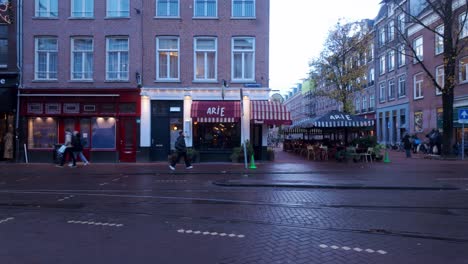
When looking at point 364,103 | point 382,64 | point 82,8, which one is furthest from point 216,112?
point 364,103

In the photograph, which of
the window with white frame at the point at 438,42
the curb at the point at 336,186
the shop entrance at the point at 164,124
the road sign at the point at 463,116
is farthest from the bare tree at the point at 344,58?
the curb at the point at 336,186

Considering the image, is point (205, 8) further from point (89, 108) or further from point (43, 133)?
point (43, 133)

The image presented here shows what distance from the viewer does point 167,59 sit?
964 inches

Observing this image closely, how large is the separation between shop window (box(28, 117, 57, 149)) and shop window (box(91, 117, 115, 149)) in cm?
215

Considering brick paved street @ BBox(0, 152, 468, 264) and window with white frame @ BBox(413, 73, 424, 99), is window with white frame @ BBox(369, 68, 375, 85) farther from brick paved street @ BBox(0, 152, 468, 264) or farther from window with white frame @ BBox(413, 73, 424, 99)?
brick paved street @ BBox(0, 152, 468, 264)

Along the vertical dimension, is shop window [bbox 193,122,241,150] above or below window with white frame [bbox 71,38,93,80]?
below

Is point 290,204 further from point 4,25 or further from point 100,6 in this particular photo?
point 4,25

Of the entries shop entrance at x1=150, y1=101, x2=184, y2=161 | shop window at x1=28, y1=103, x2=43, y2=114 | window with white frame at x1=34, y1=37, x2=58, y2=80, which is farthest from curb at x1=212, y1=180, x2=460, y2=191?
window with white frame at x1=34, y1=37, x2=58, y2=80

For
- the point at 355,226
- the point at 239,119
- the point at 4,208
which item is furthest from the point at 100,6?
the point at 355,226

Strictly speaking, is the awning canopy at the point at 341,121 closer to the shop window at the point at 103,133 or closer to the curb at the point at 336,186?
the shop window at the point at 103,133

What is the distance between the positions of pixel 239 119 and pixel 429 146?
1694 centimetres

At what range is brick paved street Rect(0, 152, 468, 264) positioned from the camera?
19.8 ft

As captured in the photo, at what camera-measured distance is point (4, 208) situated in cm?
988

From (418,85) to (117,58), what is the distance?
29.2 metres
